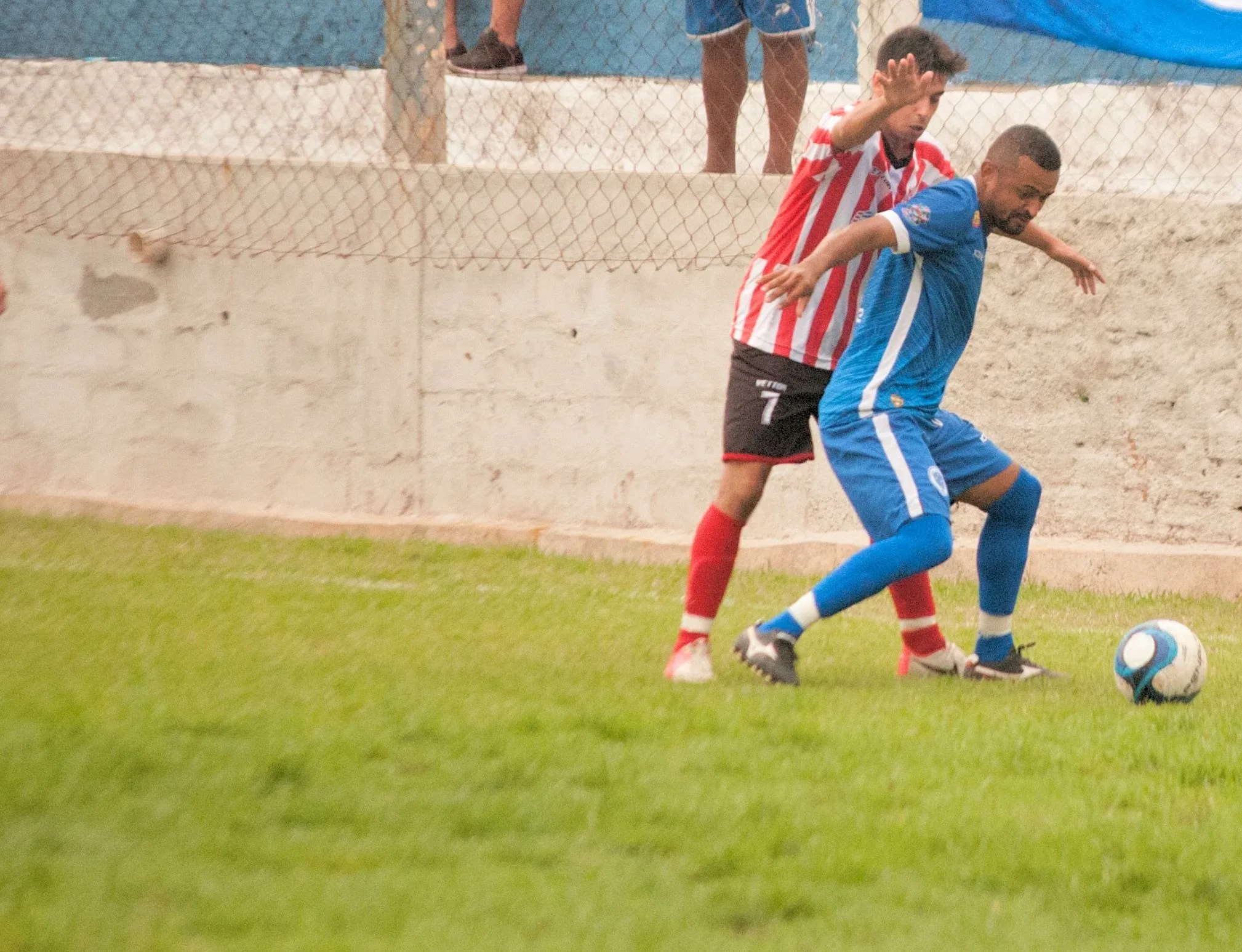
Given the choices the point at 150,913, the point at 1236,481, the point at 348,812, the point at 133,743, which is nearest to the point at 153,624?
the point at 133,743

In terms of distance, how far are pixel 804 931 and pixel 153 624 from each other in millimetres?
3160

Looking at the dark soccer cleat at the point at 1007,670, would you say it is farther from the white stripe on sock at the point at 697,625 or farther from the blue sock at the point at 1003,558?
the white stripe on sock at the point at 697,625

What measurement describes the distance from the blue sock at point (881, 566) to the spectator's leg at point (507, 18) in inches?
202

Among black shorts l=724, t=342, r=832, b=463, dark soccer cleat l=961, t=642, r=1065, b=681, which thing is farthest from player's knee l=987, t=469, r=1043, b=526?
black shorts l=724, t=342, r=832, b=463

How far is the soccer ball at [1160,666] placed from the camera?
497 cm

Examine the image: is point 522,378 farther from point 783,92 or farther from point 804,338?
point 804,338

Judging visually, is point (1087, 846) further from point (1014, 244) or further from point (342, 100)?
point (342, 100)

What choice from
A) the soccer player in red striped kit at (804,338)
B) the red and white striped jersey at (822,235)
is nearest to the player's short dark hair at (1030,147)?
the soccer player in red striped kit at (804,338)

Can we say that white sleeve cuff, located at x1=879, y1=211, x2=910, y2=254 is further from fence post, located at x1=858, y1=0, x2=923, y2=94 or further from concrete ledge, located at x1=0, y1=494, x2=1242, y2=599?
fence post, located at x1=858, y1=0, x2=923, y2=94

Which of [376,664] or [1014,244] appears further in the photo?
[1014,244]

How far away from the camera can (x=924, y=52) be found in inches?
203

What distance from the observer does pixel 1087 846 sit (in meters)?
3.40

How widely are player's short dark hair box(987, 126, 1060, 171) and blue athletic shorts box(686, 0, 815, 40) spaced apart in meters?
3.62

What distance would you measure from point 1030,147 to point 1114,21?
392cm
